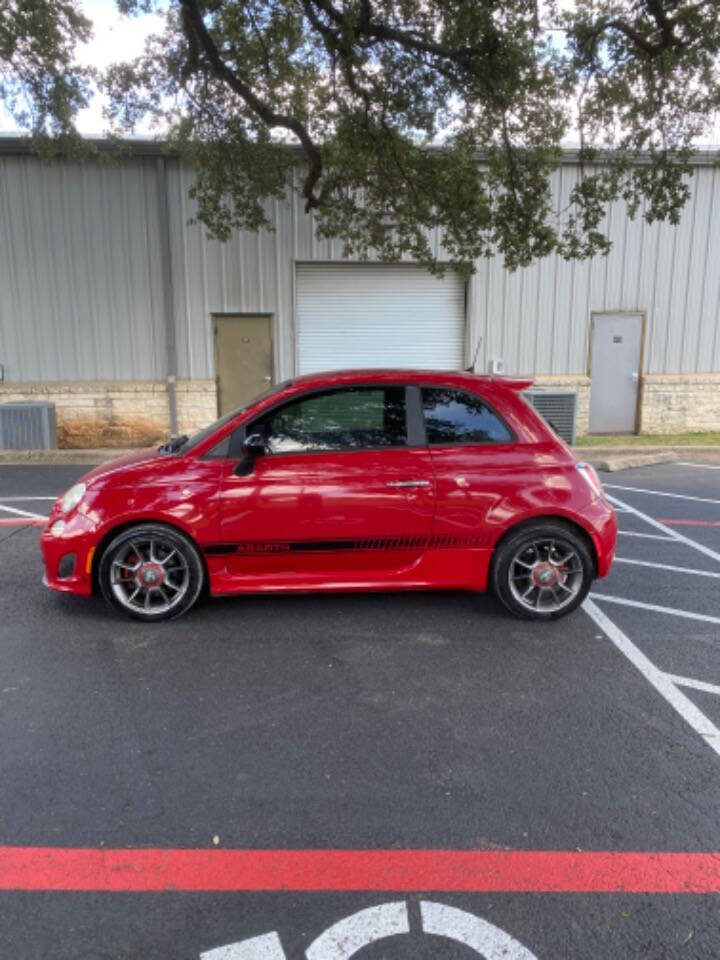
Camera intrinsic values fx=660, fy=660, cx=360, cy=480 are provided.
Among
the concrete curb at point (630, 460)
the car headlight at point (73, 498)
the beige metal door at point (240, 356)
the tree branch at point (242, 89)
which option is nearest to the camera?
the car headlight at point (73, 498)

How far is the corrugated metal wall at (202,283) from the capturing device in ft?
40.0

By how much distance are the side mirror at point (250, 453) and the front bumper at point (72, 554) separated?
100cm

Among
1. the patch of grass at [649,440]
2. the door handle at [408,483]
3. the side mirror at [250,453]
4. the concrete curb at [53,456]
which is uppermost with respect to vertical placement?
the side mirror at [250,453]

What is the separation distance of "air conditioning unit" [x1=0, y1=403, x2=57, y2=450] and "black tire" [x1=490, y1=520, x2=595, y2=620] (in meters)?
9.59

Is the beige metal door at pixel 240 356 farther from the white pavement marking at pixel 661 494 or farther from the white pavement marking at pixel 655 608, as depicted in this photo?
the white pavement marking at pixel 655 608

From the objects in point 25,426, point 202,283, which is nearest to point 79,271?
point 202,283

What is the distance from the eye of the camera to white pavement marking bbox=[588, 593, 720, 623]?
15.0 feet

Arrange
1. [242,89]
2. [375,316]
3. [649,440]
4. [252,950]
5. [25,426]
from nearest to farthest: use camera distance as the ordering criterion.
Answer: [252,950], [242,89], [25,426], [649,440], [375,316]

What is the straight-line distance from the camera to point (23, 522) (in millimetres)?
7039

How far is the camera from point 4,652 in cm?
400

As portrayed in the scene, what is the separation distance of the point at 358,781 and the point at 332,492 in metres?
1.94

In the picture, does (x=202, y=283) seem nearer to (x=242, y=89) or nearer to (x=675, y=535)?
(x=242, y=89)

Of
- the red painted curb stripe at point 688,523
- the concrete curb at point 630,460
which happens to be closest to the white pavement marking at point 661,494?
the red painted curb stripe at point 688,523

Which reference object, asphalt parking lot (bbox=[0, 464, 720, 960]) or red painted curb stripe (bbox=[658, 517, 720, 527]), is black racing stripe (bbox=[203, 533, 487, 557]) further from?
red painted curb stripe (bbox=[658, 517, 720, 527])
